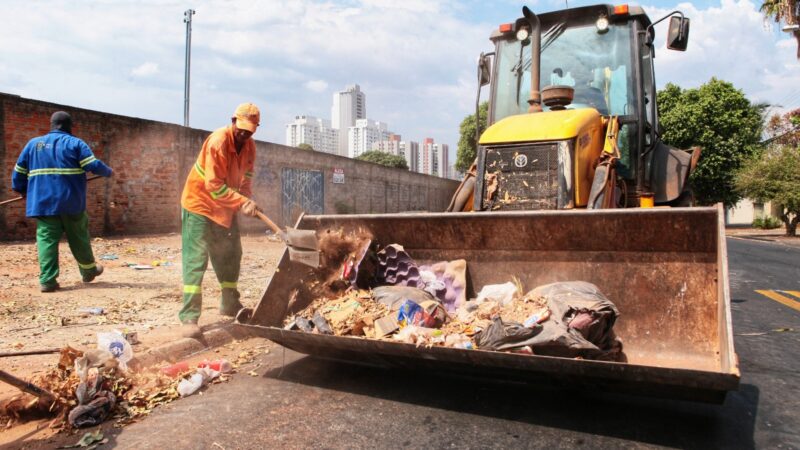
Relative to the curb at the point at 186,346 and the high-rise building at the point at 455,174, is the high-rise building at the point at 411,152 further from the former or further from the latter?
the curb at the point at 186,346

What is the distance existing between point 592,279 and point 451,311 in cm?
98

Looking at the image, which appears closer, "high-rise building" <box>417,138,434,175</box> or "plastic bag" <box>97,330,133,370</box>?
"plastic bag" <box>97,330,133,370</box>

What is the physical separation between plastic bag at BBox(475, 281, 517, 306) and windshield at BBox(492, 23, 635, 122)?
1997mm

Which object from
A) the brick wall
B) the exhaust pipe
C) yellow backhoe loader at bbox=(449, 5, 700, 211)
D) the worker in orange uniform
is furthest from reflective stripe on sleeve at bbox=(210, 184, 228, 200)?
the brick wall

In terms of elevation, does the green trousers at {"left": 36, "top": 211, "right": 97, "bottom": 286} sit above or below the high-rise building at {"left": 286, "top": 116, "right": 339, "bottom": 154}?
below

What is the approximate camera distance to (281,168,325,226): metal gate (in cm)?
1819

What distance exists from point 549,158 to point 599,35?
1.85m

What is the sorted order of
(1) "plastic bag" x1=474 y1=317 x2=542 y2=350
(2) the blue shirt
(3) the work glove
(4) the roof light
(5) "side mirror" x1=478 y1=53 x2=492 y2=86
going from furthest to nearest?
(5) "side mirror" x1=478 y1=53 x2=492 y2=86, (2) the blue shirt, (4) the roof light, (3) the work glove, (1) "plastic bag" x1=474 y1=317 x2=542 y2=350

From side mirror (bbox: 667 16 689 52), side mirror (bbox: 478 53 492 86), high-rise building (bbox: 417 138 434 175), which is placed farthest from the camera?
high-rise building (bbox: 417 138 434 175)

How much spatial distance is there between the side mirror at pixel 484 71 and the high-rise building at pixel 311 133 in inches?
2622

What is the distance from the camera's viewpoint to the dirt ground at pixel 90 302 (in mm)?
3971

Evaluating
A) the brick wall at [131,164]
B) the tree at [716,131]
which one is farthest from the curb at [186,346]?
the tree at [716,131]

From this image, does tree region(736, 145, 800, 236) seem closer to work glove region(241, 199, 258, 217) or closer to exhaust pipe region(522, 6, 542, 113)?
exhaust pipe region(522, 6, 542, 113)

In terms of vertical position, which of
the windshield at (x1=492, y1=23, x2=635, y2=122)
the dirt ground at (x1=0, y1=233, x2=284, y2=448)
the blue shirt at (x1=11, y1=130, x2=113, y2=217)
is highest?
the windshield at (x1=492, y1=23, x2=635, y2=122)
